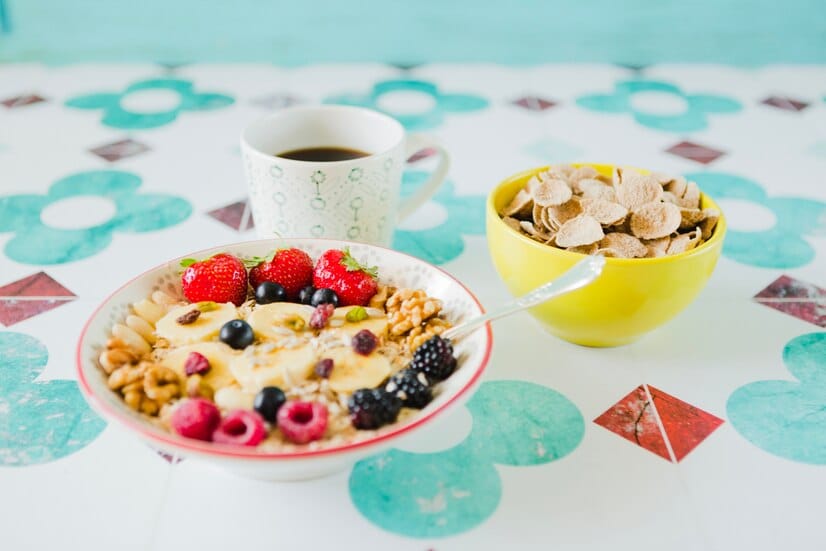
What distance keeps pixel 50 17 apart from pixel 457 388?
135 centimetres

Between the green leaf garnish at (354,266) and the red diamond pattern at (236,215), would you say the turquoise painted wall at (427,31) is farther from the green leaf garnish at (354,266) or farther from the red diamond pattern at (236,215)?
the green leaf garnish at (354,266)

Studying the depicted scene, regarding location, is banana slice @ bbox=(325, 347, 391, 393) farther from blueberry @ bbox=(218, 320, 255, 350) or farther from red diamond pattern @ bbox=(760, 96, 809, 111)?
red diamond pattern @ bbox=(760, 96, 809, 111)

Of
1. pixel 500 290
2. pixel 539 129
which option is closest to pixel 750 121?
pixel 539 129

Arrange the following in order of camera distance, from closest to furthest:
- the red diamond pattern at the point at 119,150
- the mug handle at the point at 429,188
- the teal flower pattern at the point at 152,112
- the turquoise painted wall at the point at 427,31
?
the mug handle at the point at 429,188
the red diamond pattern at the point at 119,150
the teal flower pattern at the point at 152,112
the turquoise painted wall at the point at 427,31

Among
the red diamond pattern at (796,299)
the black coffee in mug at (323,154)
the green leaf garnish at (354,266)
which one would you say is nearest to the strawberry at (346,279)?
the green leaf garnish at (354,266)

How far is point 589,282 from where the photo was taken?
2.12 ft

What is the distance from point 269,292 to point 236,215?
358mm

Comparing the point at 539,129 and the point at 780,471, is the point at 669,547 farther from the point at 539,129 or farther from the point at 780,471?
the point at 539,129

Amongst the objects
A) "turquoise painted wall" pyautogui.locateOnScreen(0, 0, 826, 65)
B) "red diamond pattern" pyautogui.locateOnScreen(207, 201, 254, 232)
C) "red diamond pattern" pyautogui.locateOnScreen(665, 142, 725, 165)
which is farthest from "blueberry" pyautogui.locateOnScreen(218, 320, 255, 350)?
"turquoise painted wall" pyautogui.locateOnScreen(0, 0, 826, 65)

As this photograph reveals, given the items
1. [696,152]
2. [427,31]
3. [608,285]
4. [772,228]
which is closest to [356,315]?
[608,285]

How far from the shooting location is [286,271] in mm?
708

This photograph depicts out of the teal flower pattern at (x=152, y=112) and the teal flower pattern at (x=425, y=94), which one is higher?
the teal flower pattern at (x=425, y=94)

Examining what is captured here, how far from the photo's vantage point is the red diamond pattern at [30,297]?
0.81 m

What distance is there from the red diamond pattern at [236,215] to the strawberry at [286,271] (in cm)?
28
